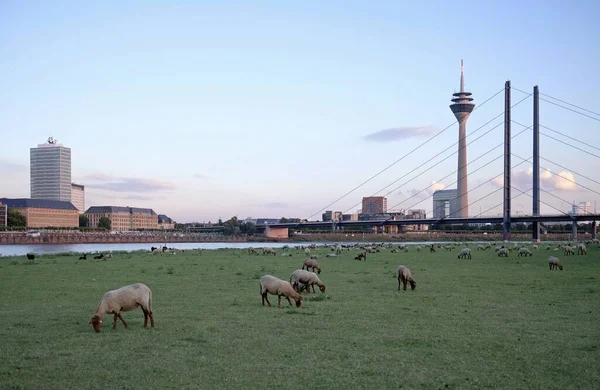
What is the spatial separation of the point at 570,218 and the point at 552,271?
256ft

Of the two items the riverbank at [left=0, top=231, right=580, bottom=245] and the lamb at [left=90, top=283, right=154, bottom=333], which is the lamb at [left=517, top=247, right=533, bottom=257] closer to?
the lamb at [left=90, top=283, right=154, bottom=333]

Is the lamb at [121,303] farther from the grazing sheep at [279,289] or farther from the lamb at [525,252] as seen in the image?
the lamb at [525,252]

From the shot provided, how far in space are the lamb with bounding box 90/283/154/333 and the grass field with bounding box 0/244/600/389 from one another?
0.33 metres

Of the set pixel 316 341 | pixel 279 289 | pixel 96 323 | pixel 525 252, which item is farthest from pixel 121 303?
pixel 525 252

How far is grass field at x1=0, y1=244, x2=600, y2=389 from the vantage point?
10.5m

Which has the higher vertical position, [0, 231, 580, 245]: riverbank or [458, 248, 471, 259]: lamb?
[458, 248, 471, 259]: lamb

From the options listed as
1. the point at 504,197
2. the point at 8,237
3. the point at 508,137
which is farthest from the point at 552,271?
the point at 8,237

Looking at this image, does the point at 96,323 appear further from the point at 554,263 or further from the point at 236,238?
the point at 236,238

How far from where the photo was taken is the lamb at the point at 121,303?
48.2 feet

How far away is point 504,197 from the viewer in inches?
4190

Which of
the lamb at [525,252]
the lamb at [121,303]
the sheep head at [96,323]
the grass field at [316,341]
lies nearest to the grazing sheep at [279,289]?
the grass field at [316,341]

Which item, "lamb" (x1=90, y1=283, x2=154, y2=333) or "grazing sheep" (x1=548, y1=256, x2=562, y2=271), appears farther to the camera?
"grazing sheep" (x1=548, y1=256, x2=562, y2=271)

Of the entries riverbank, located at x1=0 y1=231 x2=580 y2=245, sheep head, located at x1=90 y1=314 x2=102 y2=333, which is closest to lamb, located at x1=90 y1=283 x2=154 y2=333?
sheep head, located at x1=90 y1=314 x2=102 y2=333

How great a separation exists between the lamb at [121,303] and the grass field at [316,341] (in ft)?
1.08
